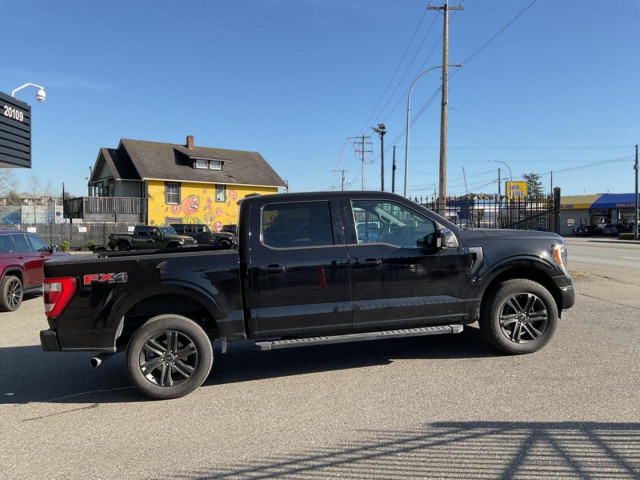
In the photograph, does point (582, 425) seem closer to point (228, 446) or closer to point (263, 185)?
point (228, 446)

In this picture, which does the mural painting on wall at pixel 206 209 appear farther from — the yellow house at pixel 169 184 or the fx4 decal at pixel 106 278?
the fx4 decal at pixel 106 278

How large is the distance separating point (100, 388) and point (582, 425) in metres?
4.55

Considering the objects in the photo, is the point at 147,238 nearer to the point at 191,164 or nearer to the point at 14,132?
the point at 14,132

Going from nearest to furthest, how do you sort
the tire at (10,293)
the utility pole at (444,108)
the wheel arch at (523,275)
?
the wheel arch at (523,275), the tire at (10,293), the utility pole at (444,108)

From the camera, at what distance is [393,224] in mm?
5230

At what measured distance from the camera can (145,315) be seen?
485cm

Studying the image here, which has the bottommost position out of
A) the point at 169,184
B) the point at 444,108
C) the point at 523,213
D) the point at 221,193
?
the point at 523,213

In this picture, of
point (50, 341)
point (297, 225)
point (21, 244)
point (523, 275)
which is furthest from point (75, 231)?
point (523, 275)

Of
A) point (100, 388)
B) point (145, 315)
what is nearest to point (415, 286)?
point (145, 315)

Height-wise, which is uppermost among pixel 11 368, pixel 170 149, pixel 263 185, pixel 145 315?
pixel 170 149

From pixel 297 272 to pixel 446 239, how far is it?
1669 mm

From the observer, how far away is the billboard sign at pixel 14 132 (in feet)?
53.8

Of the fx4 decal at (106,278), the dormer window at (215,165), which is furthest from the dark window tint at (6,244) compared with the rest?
the dormer window at (215,165)

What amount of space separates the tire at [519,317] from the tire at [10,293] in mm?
8786
